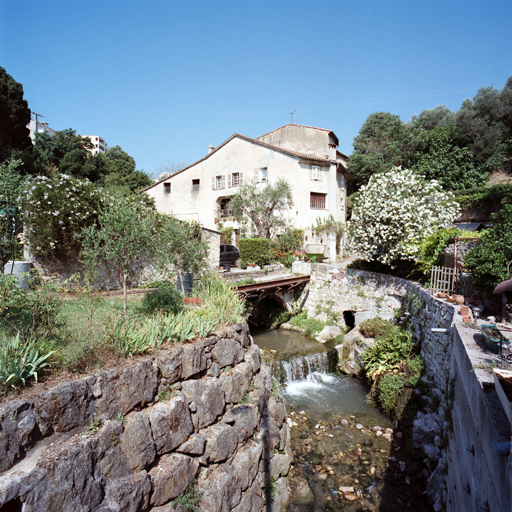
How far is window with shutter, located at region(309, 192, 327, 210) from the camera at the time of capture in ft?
83.4

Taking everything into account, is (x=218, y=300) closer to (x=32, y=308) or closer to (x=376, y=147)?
(x=32, y=308)

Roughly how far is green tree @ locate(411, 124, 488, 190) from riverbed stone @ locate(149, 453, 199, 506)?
2796cm

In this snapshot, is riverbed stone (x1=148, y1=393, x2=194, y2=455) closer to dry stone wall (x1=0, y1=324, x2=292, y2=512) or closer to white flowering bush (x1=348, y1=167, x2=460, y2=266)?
dry stone wall (x1=0, y1=324, x2=292, y2=512)

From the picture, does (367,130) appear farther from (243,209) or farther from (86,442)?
(86,442)

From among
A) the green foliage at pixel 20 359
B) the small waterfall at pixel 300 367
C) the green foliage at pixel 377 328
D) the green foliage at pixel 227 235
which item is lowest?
the small waterfall at pixel 300 367

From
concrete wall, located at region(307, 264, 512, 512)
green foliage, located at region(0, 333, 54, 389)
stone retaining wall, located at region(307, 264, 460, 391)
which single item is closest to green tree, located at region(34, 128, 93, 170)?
stone retaining wall, located at region(307, 264, 460, 391)

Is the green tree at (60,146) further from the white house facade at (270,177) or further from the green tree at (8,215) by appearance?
the green tree at (8,215)

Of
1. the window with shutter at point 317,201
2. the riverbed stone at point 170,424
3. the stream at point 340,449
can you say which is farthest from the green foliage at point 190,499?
the window with shutter at point 317,201

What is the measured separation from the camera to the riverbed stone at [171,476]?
5.96m

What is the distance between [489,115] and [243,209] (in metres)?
23.3

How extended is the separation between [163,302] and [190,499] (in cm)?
475

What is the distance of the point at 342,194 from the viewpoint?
1155 inches

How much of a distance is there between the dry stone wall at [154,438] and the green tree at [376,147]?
27.7m

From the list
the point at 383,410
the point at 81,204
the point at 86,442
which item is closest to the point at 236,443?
the point at 86,442
